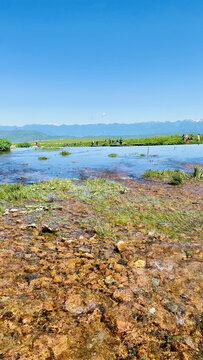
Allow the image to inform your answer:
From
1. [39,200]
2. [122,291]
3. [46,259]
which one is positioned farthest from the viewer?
[39,200]

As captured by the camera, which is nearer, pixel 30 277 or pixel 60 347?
pixel 60 347

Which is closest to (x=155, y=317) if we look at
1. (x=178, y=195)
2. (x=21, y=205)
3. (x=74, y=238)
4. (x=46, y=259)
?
(x=46, y=259)

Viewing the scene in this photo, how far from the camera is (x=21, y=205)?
9.59 meters

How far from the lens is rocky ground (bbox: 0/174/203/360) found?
2754 mm

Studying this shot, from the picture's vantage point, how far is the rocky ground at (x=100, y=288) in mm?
2754

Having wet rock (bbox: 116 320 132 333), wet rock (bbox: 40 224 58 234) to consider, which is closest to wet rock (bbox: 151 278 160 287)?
wet rock (bbox: 116 320 132 333)

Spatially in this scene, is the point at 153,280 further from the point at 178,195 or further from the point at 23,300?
the point at 178,195

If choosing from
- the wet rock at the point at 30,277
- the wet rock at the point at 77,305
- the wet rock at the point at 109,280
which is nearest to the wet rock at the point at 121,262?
the wet rock at the point at 109,280

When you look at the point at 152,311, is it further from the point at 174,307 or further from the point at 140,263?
the point at 140,263

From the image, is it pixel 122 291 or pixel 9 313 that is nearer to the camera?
pixel 9 313

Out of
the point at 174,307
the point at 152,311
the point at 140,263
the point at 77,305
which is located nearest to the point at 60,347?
the point at 77,305

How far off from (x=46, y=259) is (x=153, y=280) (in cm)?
254

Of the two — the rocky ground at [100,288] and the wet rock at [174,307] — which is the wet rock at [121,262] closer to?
the rocky ground at [100,288]

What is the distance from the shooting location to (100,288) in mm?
3914
